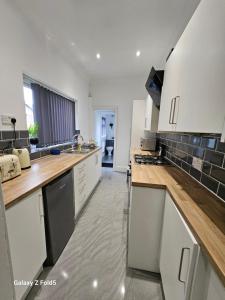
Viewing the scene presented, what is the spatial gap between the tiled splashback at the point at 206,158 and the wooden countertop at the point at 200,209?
0.07 meters

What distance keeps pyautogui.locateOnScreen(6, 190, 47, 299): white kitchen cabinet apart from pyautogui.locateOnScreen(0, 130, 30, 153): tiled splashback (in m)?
0.74

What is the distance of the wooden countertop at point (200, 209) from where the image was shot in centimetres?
59

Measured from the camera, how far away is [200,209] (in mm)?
878

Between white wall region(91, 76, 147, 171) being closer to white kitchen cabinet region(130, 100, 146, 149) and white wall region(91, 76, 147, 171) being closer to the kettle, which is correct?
white kitchen cabinet region(130, 100, 146, 149)

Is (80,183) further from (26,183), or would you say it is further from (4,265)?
(4,265)

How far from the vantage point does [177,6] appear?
5.01 feet

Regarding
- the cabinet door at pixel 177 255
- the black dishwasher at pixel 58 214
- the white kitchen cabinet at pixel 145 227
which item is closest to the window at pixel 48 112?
the black dishwasher at pixel 58 214

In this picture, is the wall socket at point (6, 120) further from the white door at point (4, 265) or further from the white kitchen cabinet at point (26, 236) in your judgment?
the white door at point (4, 265)

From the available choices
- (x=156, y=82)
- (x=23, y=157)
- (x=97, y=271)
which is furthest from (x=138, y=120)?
(x=97, y=271)

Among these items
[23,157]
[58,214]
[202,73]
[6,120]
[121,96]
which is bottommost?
[58,214]

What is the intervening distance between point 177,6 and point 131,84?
2.35 metres

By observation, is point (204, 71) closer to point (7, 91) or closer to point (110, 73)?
point (7, 91)

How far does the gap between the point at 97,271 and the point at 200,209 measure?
117cm

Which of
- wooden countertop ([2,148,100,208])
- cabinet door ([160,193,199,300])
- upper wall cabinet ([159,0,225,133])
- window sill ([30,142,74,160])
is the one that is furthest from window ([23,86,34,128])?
cabinet door ([160,193,199,300])
